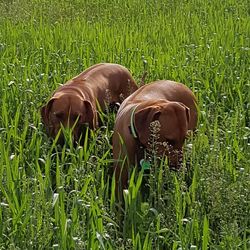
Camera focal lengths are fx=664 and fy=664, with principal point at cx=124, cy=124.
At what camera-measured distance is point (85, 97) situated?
17.6ft

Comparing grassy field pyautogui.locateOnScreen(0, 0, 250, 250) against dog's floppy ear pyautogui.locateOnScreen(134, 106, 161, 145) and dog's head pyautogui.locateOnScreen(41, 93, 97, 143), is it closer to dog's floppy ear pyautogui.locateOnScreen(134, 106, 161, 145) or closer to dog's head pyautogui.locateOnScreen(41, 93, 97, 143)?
dog's head pyautogui.locateOnScreen(41, 93, 97, 143)

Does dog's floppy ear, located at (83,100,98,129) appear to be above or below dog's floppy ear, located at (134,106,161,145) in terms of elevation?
below

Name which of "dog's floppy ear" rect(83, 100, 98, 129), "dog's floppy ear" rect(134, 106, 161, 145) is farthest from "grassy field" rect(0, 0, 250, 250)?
"dog's floppy ear" rect(134, 106, 161, 145)

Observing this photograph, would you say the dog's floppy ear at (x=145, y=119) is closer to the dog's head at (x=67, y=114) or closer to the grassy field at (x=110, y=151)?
the grassy field at (x=110, y=151)

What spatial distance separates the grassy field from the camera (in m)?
3.38

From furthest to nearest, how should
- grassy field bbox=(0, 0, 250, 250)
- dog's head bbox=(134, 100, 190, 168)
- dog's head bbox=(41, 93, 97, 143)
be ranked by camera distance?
dog's head bbox=(41, 93, 97, 143), dog's head bbox=(134, 100, 190, 168), grassy field bbox=(0, 0, 250, 250)

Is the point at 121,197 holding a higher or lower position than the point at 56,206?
lower

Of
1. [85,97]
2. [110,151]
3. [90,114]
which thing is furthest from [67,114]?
[110,151]

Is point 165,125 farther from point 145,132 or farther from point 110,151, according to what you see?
point 110,151

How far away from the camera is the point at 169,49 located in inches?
290

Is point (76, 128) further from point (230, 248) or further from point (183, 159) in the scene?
point (230, 248)

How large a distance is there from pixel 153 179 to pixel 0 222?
3.17 feet

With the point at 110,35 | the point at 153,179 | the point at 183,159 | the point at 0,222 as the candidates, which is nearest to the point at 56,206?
the point at 0,222

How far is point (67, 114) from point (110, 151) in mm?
473
